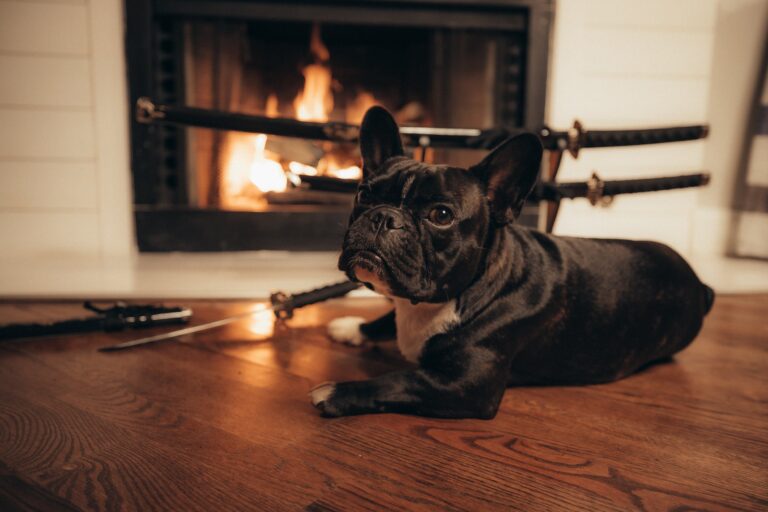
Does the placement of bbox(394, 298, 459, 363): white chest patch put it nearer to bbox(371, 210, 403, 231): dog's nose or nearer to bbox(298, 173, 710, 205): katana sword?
bbox(371, 210, 403, 231): dog's nose

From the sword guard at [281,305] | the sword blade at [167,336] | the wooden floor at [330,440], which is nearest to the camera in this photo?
the wooden floor at [330,440]

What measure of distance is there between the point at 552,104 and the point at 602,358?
5.49 feet

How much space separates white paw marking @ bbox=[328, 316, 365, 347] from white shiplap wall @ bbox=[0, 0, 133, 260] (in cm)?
147

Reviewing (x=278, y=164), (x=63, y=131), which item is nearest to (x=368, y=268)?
(x=278, y=164)

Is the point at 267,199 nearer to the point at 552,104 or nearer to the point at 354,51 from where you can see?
the point at 354,51

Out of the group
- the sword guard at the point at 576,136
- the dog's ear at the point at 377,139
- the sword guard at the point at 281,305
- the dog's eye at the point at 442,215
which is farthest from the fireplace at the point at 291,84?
the dog's eye at the point at 442,215

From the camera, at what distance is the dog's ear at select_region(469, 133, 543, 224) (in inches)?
37.9

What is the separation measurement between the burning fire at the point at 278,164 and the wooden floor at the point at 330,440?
4.65ft

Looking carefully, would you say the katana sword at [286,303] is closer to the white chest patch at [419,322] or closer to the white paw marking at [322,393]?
the white chest patch at [419,322]

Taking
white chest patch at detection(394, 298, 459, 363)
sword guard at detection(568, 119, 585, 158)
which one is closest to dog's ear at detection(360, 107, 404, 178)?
white chest patch at detection(394, 298, 459, 363)

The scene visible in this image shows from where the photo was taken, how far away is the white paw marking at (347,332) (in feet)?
4.67

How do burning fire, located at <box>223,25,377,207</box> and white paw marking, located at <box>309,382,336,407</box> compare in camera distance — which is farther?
burning fire, located at <box>223,25,377,207</box>

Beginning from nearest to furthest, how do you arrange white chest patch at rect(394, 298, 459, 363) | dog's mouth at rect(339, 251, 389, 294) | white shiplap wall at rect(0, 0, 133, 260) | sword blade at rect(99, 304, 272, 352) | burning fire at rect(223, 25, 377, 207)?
dog's mouth at rect(339, 251, 389, 294) < white chest patch at rect(394, 298, 459, 363) < sword blade at rect(99, 304, 272, 352) < white shiplap wall at rect(0, 0, 133, 260) < burning fire at rect(223, 25, 377, 207)

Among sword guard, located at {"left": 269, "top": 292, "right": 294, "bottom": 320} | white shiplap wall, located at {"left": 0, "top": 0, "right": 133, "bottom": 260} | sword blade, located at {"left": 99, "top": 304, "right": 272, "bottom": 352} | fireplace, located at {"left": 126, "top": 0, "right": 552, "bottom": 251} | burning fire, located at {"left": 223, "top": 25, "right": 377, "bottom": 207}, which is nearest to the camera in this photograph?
sword blade, located at {"left": 99, "top": 304, "right": 272, "bottom": 352}
